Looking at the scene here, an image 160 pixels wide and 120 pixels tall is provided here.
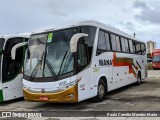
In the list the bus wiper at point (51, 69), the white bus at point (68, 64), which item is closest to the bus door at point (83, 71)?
the white bus at point (68, 64)

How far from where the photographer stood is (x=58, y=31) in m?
11.0

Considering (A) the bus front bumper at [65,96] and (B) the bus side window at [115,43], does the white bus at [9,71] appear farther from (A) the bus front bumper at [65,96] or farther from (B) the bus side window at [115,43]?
(B) the bus side window at [115,43]

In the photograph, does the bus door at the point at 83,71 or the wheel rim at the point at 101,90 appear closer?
the bus door at the point at 83,71

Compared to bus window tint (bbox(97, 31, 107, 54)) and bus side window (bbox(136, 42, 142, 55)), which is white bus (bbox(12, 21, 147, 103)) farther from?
bus side window (bbox(136, 42, 142, 55))

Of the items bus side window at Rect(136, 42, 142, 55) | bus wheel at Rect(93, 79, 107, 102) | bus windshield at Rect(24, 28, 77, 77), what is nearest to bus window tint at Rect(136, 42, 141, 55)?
bus side window at Rect(136, 42, 142, 55)

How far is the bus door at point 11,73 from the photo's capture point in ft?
42.1

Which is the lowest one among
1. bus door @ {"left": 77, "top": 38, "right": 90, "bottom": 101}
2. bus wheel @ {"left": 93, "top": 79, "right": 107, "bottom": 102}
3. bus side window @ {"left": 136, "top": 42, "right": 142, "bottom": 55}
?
bus wheel @ {"left": 93, "top": 79, "right": 107, "bottom": 102}

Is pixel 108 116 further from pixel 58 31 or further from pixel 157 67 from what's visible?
pixel 157 67

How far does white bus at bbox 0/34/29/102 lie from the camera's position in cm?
1273

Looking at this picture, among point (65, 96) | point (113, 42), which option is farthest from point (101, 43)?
point (65, 96)

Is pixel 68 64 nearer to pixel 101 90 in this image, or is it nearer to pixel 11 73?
pixel 101 90

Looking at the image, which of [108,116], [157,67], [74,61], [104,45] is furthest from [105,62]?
[157,67]

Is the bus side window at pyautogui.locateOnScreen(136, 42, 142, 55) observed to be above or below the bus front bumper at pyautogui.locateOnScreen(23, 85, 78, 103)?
above

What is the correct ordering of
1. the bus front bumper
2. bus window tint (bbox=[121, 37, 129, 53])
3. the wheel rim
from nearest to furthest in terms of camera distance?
the bus front bumper, the wheel rim, bus window tint (bbox=[121, 37, 129, 53])
